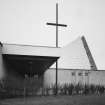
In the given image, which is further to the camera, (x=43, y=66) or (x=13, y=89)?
(x=43, y=66)

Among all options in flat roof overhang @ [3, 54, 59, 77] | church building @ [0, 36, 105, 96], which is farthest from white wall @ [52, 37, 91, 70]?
flat roof overhang @ [3, 54, 59, 77]

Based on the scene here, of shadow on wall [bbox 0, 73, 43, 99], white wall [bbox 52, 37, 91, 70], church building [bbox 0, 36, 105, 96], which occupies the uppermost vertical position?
white wall [bbox 52, 37, 91, 70]

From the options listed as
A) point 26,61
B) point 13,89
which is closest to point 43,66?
point 26,61

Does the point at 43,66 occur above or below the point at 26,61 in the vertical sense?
below

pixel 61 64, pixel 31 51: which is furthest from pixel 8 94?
pixel 61 64

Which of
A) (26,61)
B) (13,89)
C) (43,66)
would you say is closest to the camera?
(26,61)

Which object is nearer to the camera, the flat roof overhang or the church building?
the church building

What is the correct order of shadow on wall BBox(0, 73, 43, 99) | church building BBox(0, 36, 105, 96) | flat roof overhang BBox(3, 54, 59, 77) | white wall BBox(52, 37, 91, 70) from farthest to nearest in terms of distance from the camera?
white wall BBox(52, 37, 91, 70), flat roof overhang BBox(3, 54, 59, 77), shadow on wall BBox(0, 73, 43, 99), church building BBox(0, 36, 105, 96)

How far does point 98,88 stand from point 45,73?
778 centimetres

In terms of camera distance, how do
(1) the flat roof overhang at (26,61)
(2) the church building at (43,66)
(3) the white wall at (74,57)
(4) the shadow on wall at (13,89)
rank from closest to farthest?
(2) the church building at (43,66), (4) the shadow on wall at (13,89), (1) the flat roof overhang at (26,61), (3) the white wall at (74,57)

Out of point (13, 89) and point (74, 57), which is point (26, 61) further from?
point (74, 57)

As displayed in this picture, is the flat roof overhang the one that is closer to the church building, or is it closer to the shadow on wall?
the church building

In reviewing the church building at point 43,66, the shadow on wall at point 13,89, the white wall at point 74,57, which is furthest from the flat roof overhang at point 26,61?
the white wall at point 74,57

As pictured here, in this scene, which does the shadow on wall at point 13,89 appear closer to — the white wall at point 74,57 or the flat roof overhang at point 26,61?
the flat roof overhang at point 26,61
